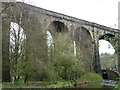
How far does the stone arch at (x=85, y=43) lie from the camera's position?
2767 centimetres

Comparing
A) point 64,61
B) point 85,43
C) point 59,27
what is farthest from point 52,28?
point 85,43

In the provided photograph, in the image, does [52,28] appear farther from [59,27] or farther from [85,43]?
[85,43]

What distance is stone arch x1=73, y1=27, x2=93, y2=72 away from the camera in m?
27.7

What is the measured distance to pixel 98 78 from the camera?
977 inches

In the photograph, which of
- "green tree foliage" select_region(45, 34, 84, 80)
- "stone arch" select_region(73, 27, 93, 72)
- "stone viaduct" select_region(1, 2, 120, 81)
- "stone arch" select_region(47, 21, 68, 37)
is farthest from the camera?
"stone arch" select_region(73, 27, 93, 72)

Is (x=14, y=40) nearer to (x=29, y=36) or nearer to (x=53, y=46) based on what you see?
(x=29, y=36)

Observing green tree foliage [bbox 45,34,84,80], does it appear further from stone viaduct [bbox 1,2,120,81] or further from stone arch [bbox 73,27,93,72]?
stone arch [bbox 73,27,93,72]

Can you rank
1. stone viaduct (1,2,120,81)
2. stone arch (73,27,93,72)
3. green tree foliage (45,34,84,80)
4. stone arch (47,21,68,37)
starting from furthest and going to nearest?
1. stone arch (73,27,93,72)
2. stone arch (47,21,68,37)
3. green tree foliage (45,34,84,80)
4. stone viaduct (1,2,120,81)

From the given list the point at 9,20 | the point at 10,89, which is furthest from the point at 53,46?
the point at 10,89

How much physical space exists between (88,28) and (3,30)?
59.8 ft

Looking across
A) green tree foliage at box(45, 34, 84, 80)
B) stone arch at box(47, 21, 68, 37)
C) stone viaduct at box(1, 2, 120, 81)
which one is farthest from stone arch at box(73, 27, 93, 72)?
green tree foliage at box(45, 34, 84, 80)

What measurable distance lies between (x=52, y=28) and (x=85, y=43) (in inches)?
298

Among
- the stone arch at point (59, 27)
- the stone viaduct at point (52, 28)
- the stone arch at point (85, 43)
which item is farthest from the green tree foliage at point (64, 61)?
the stone arch at point (85, 43)

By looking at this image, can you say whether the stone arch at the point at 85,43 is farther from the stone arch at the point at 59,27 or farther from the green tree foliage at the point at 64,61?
the green tree foliage at the point at 64,61
